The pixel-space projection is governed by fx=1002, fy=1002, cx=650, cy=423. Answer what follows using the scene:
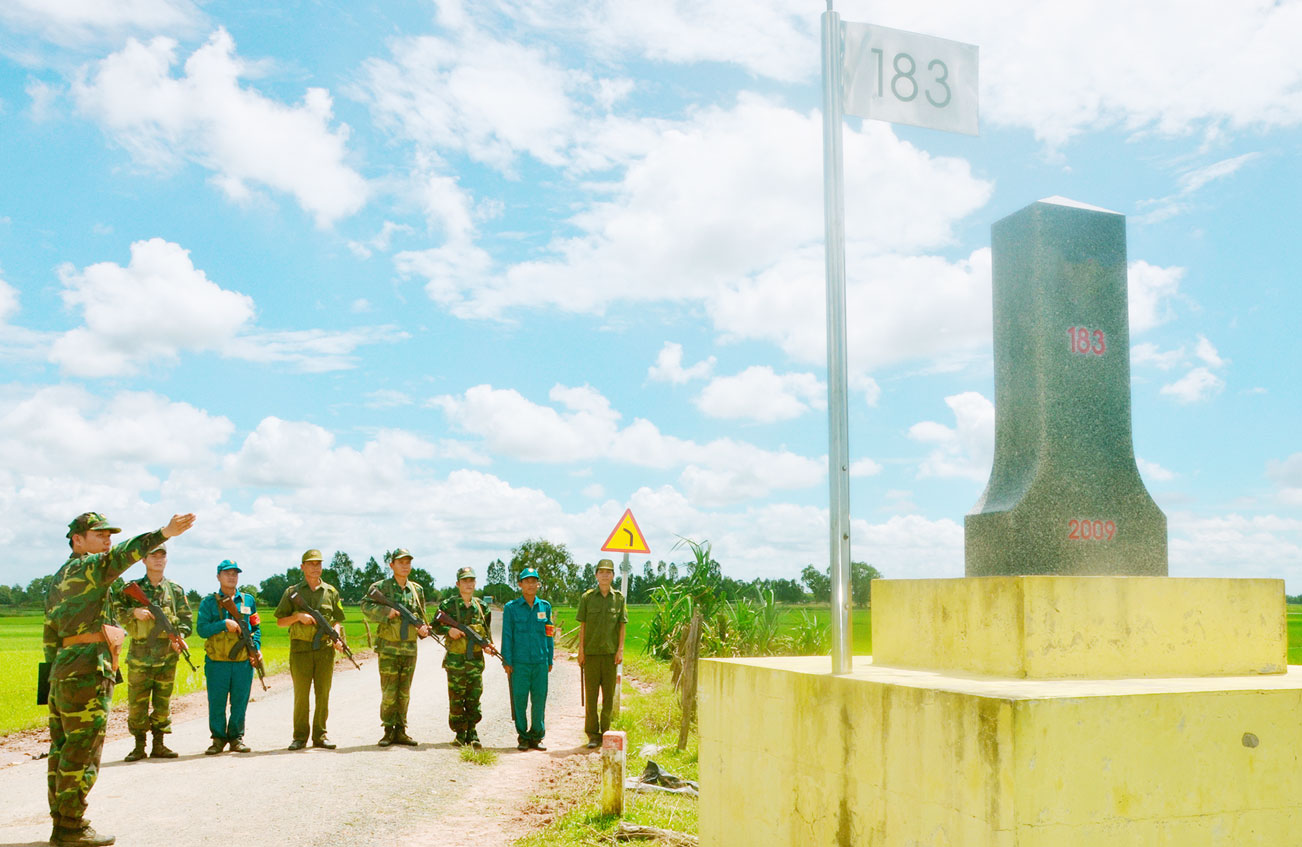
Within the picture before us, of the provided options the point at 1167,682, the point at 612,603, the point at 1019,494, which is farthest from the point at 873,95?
the point at 612,603

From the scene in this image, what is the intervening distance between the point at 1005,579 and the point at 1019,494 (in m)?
0.99

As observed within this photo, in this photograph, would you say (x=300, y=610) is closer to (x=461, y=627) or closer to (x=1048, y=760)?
(x=461, y=627)

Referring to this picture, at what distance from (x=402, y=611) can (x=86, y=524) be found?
13.8ft

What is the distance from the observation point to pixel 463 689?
10305 mm

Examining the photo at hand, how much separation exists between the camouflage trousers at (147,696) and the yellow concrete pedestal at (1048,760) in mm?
7182

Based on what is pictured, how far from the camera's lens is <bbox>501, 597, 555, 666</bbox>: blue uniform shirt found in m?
9.95

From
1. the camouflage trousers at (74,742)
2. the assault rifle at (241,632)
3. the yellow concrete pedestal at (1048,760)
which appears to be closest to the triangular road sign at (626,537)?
the assault rifle at (241,632)

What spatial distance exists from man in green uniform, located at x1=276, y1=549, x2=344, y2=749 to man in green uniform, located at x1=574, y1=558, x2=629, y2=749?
8.27 feet

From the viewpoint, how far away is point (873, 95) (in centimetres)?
458

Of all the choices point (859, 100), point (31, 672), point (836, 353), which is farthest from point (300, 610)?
point (31, 672)

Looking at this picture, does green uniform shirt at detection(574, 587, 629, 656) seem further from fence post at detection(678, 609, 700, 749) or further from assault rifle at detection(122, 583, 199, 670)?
assault rifle at detection(122, 583, 199, 670)

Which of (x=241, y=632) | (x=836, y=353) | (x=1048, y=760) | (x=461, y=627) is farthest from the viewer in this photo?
(x=461, y=627)

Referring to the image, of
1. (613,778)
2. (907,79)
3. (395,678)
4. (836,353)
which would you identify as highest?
(907,79)

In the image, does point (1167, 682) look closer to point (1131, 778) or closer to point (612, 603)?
point (1131, 778)
